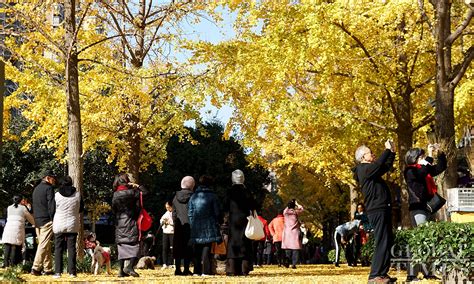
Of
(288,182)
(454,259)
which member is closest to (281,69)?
(454,259)

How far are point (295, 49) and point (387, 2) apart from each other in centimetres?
300

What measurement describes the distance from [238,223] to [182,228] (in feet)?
4.56

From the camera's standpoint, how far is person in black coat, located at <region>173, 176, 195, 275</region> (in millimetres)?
16344

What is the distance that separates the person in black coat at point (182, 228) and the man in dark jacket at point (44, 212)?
229 cm

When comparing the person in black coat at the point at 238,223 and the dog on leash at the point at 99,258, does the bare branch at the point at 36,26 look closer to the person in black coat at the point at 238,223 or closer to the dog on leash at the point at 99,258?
the dog on leash at the point at 99,258

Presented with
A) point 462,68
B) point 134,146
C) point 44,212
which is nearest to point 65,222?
point 44,212

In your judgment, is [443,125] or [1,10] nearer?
[443,125]

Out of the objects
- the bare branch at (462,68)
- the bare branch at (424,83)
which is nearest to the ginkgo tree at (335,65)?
the bare branch at (424,83)

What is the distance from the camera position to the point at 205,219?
15305 millimetres

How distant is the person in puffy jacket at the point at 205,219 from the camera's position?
15.3 meters

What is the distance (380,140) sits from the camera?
26.8 metres

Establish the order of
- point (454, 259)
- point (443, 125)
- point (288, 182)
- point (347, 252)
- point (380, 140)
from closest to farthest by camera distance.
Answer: point (454, 259) < point (443, 125) < point (347, 252) < point (380, 140) < point (288, 182)

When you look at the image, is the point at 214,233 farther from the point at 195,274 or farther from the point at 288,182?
the point at 288,182

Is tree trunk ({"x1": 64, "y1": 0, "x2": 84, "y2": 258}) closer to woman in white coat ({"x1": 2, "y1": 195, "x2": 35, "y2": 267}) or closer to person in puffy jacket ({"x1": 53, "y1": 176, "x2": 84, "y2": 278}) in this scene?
woman in white coat ({"x1": 2, "y1": 195, "x2": 35, "y2": 267})
